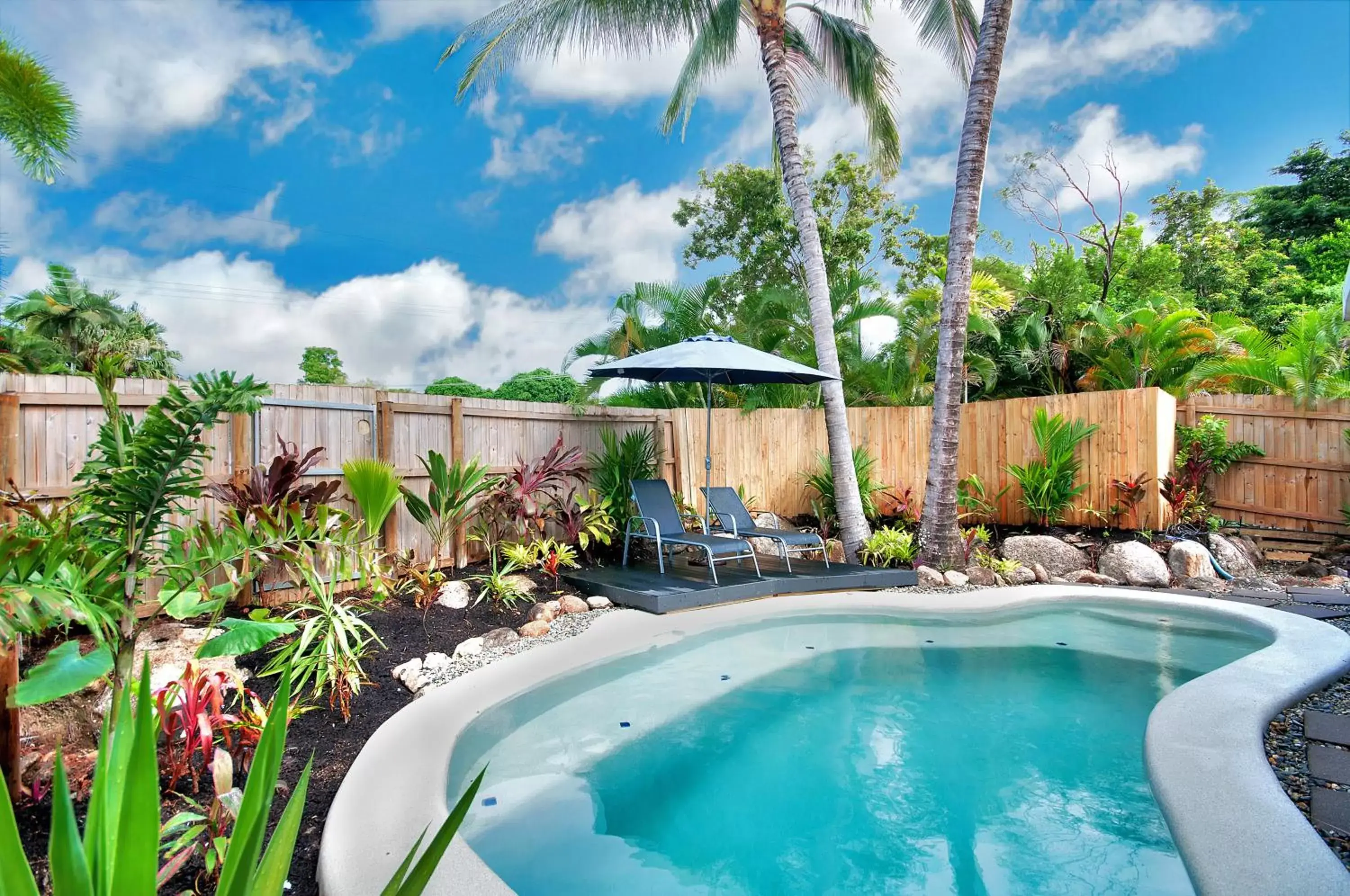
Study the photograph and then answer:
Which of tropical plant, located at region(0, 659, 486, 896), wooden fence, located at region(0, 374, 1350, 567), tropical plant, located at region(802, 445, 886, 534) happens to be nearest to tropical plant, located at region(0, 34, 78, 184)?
wooden fence, located at region(0, 374, 1350, 567)

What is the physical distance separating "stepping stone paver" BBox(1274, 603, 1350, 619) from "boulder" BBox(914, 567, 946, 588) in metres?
2.58

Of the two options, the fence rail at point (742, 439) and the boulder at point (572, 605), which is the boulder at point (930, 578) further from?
the boulder at point (572, 605)

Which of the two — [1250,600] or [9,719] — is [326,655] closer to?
[9,719]

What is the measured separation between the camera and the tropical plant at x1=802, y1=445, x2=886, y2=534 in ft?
30.3

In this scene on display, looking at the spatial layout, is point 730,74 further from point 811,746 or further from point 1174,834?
point 1174,834

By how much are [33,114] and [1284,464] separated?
48.3ft

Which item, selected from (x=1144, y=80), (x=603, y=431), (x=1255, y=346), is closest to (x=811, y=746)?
(x=603, y=431)

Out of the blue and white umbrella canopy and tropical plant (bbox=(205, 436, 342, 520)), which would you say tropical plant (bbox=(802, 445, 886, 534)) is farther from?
tropical plant (bbox=(205, 436, 342, 520))

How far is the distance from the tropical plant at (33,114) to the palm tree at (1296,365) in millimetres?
14196

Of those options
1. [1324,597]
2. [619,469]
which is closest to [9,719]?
[619,469]

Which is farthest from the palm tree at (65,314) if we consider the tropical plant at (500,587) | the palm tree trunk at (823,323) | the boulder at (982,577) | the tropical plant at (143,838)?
the tropical plant at (143,838)

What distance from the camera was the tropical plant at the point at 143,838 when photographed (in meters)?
0.99

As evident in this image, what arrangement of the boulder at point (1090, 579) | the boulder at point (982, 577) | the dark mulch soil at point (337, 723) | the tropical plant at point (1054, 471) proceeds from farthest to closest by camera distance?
the tropical plant at point (1054, 471) → the boulder at point (1090, 579) → the boulder at point (982, 577) → the dark mulch soil at point (337, 723)

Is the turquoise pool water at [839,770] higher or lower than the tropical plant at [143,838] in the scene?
lower
